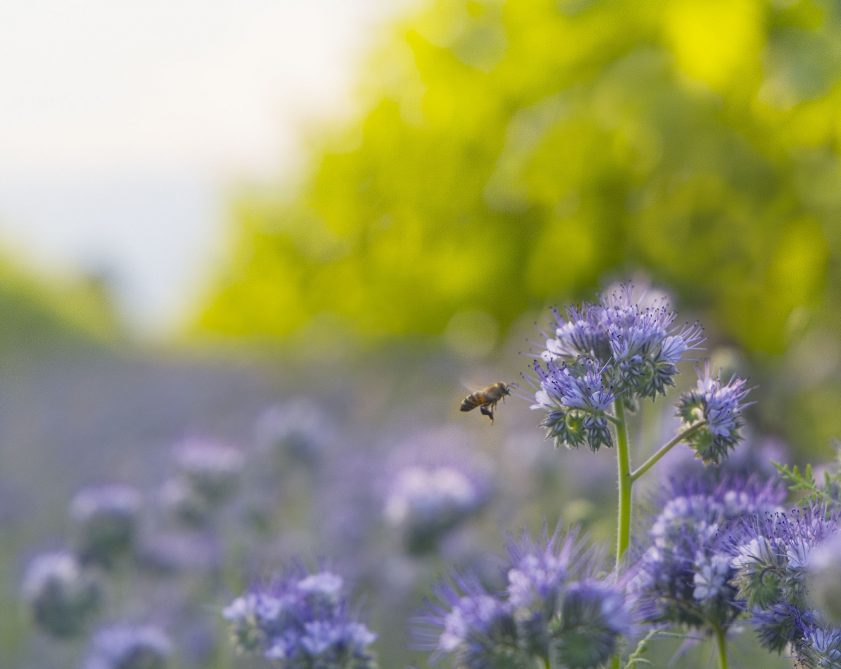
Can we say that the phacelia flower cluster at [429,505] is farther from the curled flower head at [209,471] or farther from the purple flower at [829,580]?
the purple flower at [829,580]

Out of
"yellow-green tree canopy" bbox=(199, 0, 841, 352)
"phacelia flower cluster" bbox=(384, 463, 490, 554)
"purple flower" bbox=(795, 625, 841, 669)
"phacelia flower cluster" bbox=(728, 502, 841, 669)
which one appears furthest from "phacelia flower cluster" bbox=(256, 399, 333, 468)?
"purple flower" bbox=(795, 625, 841, 669)

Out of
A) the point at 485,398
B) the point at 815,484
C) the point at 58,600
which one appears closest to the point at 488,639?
the point at 815,484

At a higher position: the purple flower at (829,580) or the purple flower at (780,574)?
the purple flower at (780,574)

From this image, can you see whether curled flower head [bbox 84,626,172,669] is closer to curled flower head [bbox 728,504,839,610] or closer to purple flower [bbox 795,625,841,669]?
curled flower head [bbox 728,504,839,610]

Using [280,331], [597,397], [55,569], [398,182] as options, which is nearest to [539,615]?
[597,397]

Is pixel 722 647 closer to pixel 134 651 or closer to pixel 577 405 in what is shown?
pixel 577 405

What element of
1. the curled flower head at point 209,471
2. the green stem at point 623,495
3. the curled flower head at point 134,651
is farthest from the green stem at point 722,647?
the curled flower head at point 209,471
